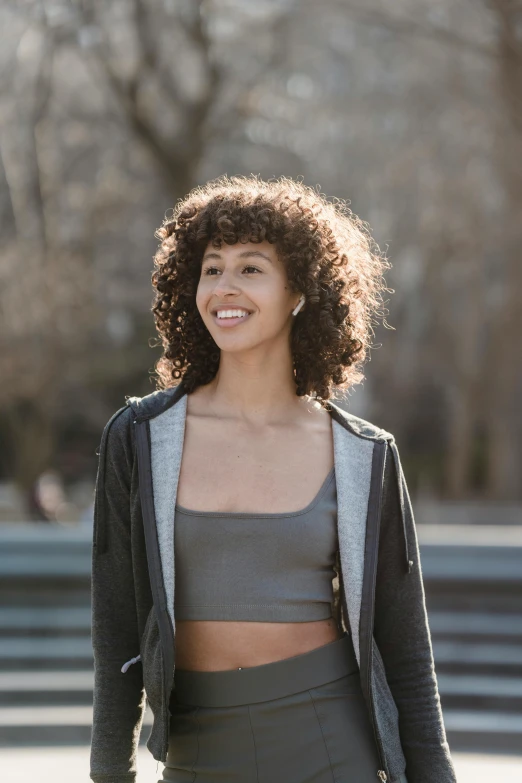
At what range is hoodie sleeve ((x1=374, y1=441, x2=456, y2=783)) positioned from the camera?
278 cm

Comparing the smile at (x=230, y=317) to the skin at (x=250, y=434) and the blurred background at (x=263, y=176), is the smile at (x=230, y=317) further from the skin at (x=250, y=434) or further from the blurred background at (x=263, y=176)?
the blurred background at (x=263, y=176)

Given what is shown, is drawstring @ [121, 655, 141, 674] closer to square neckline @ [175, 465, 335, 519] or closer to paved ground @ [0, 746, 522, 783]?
square neckline @ [175, 465, 335, 519]

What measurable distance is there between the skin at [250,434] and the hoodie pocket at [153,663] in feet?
0.25

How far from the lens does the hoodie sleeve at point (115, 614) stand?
8.75 ft

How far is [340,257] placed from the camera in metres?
3.02

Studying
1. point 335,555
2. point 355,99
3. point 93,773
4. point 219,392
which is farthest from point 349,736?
point 355,99

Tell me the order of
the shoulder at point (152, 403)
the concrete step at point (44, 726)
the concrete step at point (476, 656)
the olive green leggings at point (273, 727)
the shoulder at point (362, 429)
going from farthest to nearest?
1. the concrete step at point (476, 656)
2. the concrete step at point (44, 726)
3. the shoulder at point (362, 429)
4. the shoulder at point (152, 403)
5. the olive green leggings at point (273, 727)

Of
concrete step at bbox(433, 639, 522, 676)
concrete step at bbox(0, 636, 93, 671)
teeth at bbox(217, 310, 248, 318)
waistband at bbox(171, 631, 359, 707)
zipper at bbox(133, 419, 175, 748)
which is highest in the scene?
teeth at bbox(217, 310, 248, 318)

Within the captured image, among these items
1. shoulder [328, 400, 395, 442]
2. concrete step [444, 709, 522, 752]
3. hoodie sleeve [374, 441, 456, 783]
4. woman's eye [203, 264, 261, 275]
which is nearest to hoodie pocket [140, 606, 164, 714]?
hoodie sleeve [374, 441, 456, 783]

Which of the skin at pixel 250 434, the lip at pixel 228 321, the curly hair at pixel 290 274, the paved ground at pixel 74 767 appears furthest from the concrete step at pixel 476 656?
the lip at pixel 228 321

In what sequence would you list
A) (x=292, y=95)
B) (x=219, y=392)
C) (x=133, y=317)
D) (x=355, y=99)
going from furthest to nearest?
(x=133, y=317)
(x=355, y=99)
(x=292, y=95)
(x=219, y=392)

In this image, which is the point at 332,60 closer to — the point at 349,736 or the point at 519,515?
the point at 519,515

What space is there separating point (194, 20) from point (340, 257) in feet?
38.3

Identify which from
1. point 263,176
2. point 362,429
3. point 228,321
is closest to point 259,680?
point 362,429
